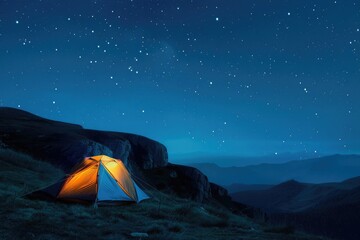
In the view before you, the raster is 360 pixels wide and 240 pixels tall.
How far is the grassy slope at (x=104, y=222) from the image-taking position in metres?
10.7

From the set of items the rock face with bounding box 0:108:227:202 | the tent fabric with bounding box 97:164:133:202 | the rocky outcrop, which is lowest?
the rocky outcrop

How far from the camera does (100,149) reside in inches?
1517

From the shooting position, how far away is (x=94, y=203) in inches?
631

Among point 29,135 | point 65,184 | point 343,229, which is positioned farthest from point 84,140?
point 343,229

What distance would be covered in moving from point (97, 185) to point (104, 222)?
3746mm

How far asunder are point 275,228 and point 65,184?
29.9 feet

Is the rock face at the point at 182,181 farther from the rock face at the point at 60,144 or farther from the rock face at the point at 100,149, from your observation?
the rock face at the point at 60,144

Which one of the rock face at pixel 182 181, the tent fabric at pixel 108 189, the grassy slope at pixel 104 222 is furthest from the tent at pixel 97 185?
the rock face at pixel 182 181

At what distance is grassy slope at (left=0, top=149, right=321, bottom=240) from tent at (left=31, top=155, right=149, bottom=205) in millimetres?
560

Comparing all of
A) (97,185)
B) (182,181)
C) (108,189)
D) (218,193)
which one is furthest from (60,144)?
(218,193)

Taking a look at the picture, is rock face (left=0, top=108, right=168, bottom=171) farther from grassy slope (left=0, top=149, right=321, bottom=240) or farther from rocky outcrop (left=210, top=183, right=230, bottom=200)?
rocky outcrop (left=210, top=183, right=230, bottom=200)

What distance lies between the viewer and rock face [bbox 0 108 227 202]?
35031 mm

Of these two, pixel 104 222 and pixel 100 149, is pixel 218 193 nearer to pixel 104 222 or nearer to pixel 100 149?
pixel 100 149

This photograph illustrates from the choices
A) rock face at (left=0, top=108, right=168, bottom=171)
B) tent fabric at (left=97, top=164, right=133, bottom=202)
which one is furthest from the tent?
rock face at (left=0, top=108, right=168, bottom=171)
